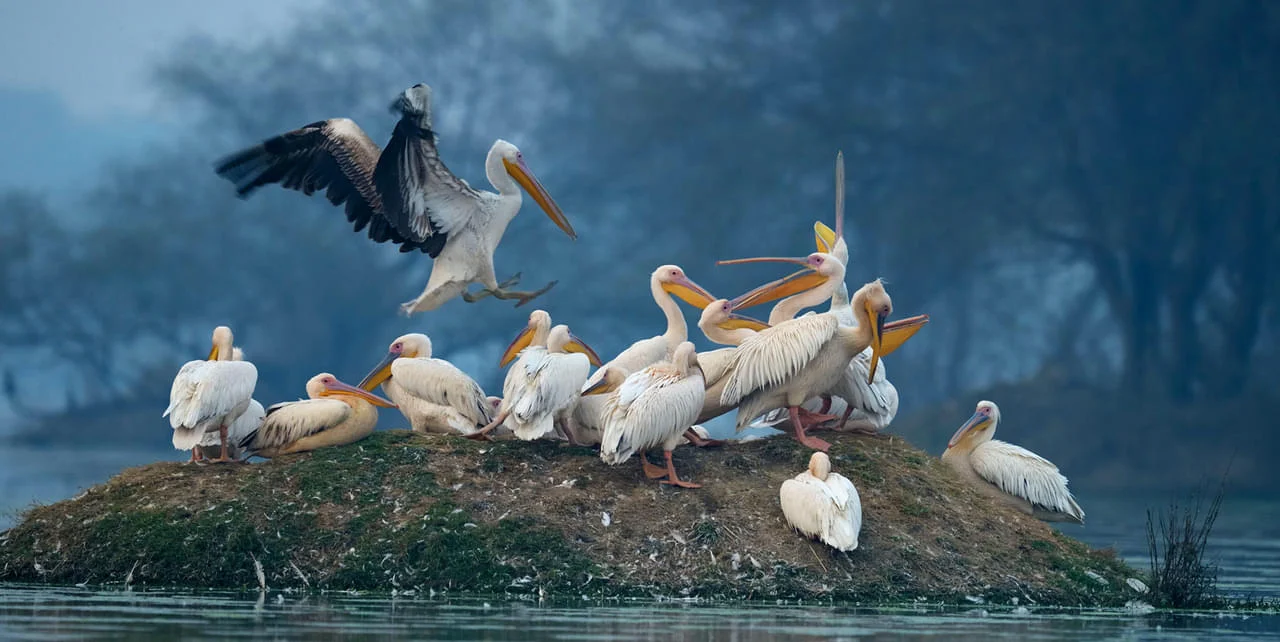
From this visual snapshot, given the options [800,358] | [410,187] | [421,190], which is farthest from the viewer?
[421,190]

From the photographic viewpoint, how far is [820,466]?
10.9m

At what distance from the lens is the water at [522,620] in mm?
8531

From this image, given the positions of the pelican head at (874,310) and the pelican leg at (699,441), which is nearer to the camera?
the pelican head at (874,310)

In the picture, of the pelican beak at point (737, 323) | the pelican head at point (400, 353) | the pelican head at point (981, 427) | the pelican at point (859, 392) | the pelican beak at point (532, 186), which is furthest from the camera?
the pelican beak at point (532, 186)

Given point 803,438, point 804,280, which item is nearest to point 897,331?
point 804,280

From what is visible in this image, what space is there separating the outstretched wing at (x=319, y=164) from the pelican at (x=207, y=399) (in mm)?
2541

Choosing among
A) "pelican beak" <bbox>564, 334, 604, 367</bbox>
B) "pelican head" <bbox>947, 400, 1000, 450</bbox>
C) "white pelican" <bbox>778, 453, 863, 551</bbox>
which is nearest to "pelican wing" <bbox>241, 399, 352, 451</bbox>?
"pelican beak" <bbox>564, 334, 604, 367</bbox>

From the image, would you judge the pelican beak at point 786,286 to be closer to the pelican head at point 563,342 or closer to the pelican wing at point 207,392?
the pelican head at point 563,342

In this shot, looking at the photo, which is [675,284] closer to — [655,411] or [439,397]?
[439,397]

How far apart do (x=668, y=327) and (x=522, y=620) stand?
4081 mm

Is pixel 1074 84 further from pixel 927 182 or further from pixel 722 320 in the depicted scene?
pixel 722 320

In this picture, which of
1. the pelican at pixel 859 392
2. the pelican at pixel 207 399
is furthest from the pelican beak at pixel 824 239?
the pelican at pixel 207 399

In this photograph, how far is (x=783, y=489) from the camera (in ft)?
35.8

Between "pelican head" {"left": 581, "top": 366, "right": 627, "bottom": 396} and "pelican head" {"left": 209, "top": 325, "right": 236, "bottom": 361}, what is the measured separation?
9.16ft
